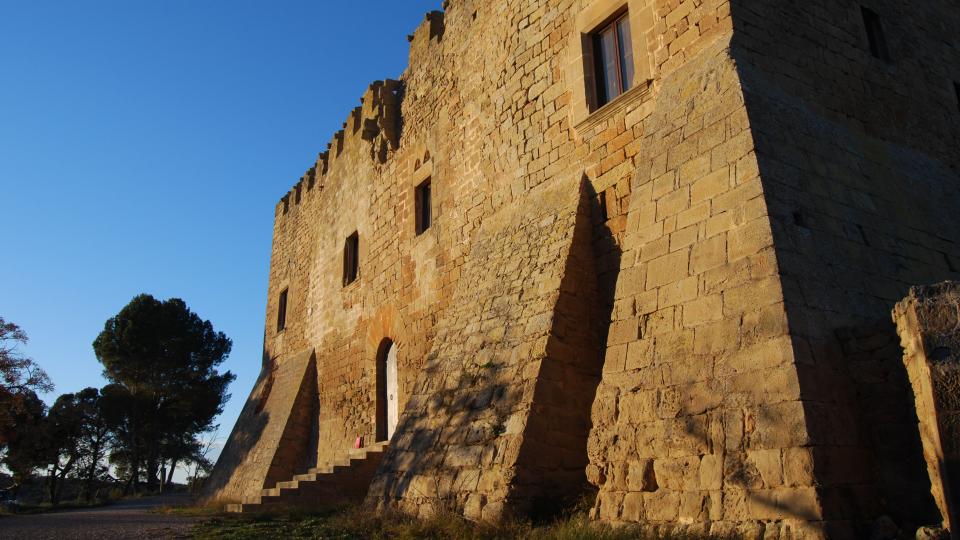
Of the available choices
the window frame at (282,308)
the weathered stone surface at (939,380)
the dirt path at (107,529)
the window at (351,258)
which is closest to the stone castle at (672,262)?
the weathered stone surface at (939,380)

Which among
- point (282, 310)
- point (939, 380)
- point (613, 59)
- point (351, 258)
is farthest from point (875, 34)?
point (282, 310)

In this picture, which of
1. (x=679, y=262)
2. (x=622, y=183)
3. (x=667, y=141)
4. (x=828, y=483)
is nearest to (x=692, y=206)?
(x=679, y=262)

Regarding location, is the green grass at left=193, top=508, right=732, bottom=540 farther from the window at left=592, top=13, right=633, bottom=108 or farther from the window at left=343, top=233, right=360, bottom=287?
the window at left=343, top=233, right=360, bottom=287

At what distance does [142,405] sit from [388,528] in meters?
23.4

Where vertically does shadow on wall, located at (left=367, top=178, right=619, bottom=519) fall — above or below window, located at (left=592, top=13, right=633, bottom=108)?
below

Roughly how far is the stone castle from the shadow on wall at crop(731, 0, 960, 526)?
0.06ft

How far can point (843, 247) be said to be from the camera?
195 inches

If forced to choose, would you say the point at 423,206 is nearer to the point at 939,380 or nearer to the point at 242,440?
the point at 242,440

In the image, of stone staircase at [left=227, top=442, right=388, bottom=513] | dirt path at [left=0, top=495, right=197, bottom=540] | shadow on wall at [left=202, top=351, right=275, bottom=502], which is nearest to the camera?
dirt path at [left=0, top=495, right=197, bottom=540]

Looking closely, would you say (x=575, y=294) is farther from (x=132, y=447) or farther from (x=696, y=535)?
(x=132, y=447)

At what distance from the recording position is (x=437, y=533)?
5.44m

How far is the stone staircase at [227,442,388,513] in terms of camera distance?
9.34 metres

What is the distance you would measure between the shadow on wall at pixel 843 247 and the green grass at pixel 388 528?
110 cm

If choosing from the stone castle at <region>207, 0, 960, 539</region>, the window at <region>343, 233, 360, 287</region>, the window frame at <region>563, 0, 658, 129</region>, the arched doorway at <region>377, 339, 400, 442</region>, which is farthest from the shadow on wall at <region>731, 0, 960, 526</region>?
the window at <region>343, 233, 360, 287</region>
